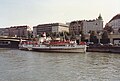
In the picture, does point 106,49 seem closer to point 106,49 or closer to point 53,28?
point 106,49

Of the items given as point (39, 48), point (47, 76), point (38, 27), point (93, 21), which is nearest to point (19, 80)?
point (47, 76)

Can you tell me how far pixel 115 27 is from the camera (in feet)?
465

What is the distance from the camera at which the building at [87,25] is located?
159450 mm

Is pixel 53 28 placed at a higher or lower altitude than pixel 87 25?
lower

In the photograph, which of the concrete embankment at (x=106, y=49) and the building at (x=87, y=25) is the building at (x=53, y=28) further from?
the concrete embankment at (x=106, y=49)

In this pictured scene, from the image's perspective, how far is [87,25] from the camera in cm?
17050

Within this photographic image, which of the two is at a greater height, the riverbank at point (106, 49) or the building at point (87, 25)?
the building at point (87, 25)

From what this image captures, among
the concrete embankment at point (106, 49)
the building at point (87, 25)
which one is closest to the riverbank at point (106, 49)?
the concrete embankment at point (106, 49)

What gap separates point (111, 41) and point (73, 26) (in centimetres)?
7452

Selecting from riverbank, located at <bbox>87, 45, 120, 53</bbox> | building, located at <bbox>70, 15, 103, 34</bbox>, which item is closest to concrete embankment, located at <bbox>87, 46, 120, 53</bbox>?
riverbank, located at <bbox>87, 45, 120, 53</bbox>

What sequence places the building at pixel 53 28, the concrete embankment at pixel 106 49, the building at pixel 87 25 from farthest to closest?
the building at pixel 53 28, the building at pixel 87 25, the concrete embankment at pixel 106 49

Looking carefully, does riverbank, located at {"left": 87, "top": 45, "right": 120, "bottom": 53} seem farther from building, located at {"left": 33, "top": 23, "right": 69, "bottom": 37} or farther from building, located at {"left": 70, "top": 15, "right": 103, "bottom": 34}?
building, located at {"left": 33, "top": 23, "right": 69, "bottom": 37}

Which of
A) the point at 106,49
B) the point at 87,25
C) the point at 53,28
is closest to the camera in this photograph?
the point at 106,49

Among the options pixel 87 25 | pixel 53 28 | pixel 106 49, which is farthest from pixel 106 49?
pixel 53 28
